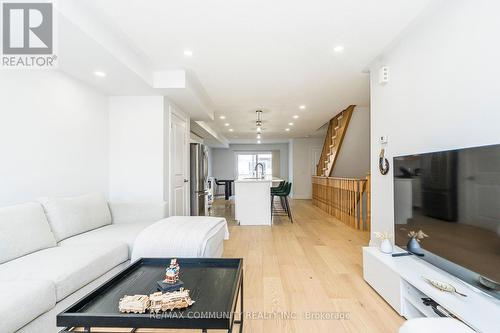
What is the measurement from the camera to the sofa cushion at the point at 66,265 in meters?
1.68

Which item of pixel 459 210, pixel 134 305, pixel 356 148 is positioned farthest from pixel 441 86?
pixel 356 148

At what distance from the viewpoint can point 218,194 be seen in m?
12.4

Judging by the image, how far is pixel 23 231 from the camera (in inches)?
80.7

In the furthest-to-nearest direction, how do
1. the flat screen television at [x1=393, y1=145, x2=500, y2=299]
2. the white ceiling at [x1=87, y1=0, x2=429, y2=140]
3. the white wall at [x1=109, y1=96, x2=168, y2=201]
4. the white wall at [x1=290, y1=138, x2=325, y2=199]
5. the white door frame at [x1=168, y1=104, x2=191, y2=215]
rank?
the white wall at [x1=290, y1=138, x2=325, y2=199] → the white door frame at [x1=168, y1=104, x2=191, y2=215] → the white wall at [x1=109, y1=96, x2=168, y2=201] → the white ceiling at [x1=87, y1=0, x2=429, y2=140] → the flat screen television at [x1=393, y1=145, x2=500, y2=299]

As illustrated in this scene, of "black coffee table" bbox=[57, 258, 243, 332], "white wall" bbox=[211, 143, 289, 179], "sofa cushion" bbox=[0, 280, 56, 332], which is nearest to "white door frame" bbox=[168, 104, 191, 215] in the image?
"black coffee table" bbox=[57, 258, 243, 332]

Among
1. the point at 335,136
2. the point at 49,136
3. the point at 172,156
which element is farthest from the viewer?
the point at 335,136

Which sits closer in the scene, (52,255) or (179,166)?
(52,255)

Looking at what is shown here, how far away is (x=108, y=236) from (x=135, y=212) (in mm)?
769

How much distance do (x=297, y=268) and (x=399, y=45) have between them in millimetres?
2755

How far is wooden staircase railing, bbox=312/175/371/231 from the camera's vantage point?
15.9 ft

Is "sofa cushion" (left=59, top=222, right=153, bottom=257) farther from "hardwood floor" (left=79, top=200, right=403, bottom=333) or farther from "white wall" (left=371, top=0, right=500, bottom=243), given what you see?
"white wall" (left=371, top=0, right=500, bottom=243)

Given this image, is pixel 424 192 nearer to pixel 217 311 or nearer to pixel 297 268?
pixel 297 268

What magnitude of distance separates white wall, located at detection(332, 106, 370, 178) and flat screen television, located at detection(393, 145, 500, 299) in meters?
3.76

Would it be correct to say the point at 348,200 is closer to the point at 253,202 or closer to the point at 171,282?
the point at 253,202
